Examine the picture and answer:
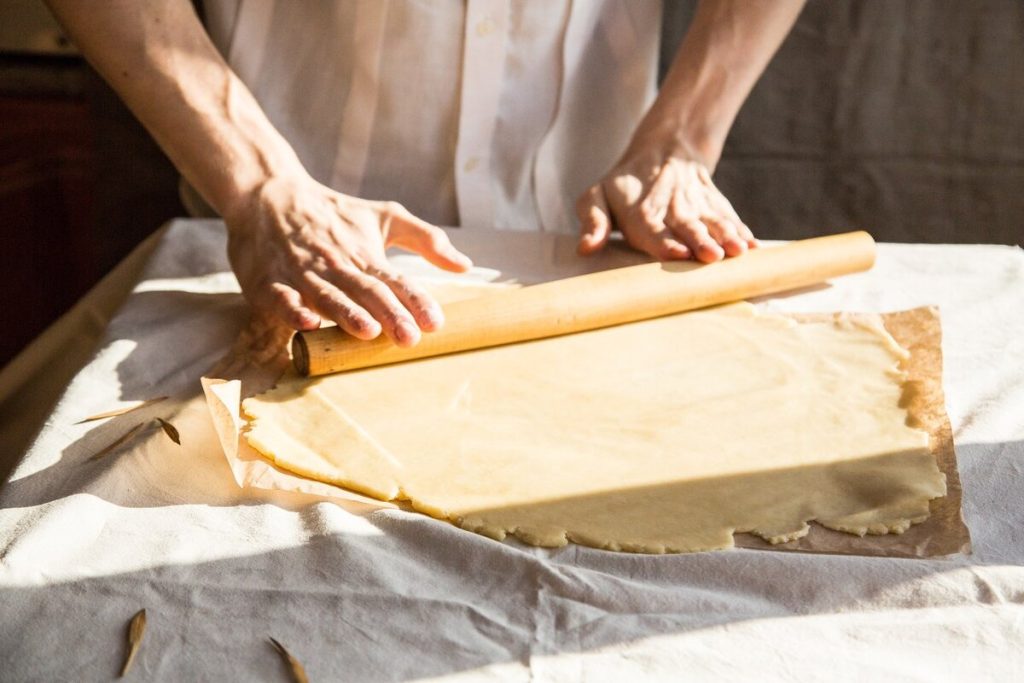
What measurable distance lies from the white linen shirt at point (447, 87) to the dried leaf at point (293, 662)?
1.14 metres

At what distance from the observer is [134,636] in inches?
30.1

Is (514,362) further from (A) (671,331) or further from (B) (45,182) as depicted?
(B) (45,182)

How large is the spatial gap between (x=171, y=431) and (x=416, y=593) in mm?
358

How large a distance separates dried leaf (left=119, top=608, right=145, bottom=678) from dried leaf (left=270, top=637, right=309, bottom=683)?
10cm

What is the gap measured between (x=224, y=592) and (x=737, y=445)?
503mm

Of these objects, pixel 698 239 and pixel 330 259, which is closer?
pixel 330 259

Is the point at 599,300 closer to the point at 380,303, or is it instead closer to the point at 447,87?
the point at 380,303

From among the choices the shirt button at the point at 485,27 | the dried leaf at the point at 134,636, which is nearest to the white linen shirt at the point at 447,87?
the shirt button at the point at 485,27

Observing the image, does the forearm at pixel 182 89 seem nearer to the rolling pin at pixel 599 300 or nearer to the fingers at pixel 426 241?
the fingers at pixel 426 241

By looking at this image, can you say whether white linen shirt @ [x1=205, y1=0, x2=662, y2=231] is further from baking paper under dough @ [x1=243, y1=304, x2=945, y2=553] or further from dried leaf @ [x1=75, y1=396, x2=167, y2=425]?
dried leaf @ [x1=75, y1=396, x2=167, y2=425]

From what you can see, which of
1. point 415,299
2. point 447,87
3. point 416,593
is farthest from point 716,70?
point 416,593

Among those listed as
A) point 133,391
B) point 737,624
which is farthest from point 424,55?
point 737,624

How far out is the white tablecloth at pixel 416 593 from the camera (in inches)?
29.5

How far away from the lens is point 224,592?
0.81 meters
